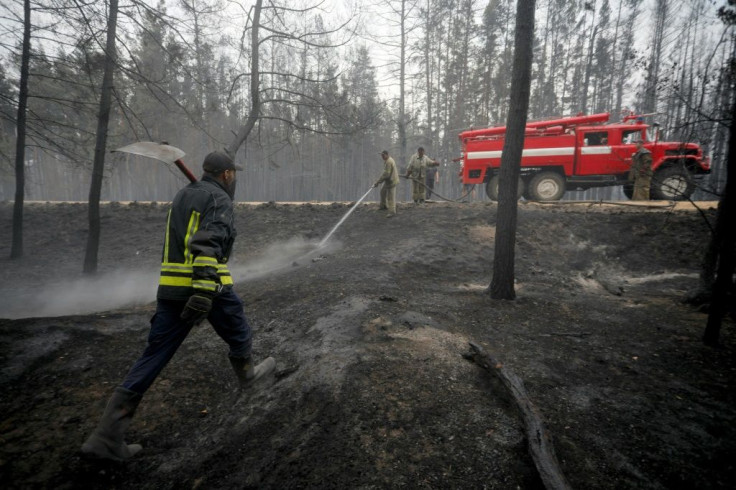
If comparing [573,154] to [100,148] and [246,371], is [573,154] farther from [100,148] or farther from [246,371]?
[100,148]

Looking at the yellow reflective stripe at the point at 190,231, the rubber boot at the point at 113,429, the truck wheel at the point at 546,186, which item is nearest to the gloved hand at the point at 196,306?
the yellow reflective stripe at the point at 190,231

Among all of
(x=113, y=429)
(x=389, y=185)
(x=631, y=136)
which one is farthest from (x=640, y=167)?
(x=113, y=429)

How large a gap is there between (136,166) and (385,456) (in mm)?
40597

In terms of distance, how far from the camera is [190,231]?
2.69m

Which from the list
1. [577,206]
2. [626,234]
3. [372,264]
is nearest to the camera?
[372,264]

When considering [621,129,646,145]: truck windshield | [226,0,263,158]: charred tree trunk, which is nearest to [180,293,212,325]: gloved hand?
[226,0,263,158]: charred tree trunk

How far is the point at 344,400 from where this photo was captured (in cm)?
297

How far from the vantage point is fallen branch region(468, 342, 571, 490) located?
2.09 m

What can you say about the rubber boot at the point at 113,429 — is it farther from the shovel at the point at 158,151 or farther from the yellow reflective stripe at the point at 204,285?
the shovel at the point at 158,151

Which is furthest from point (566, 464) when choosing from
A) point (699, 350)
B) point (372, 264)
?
point (372, 264)

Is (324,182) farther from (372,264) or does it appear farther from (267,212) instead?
(372,264)

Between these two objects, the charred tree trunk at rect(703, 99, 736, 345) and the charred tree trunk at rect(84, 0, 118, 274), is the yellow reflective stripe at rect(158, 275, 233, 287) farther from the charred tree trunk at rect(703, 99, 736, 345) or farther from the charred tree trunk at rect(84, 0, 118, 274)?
the charred tree trunk at rect(84, 0, 118, 274)

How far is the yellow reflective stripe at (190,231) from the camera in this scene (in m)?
2.67

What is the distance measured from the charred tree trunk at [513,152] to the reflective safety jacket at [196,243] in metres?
4.52
